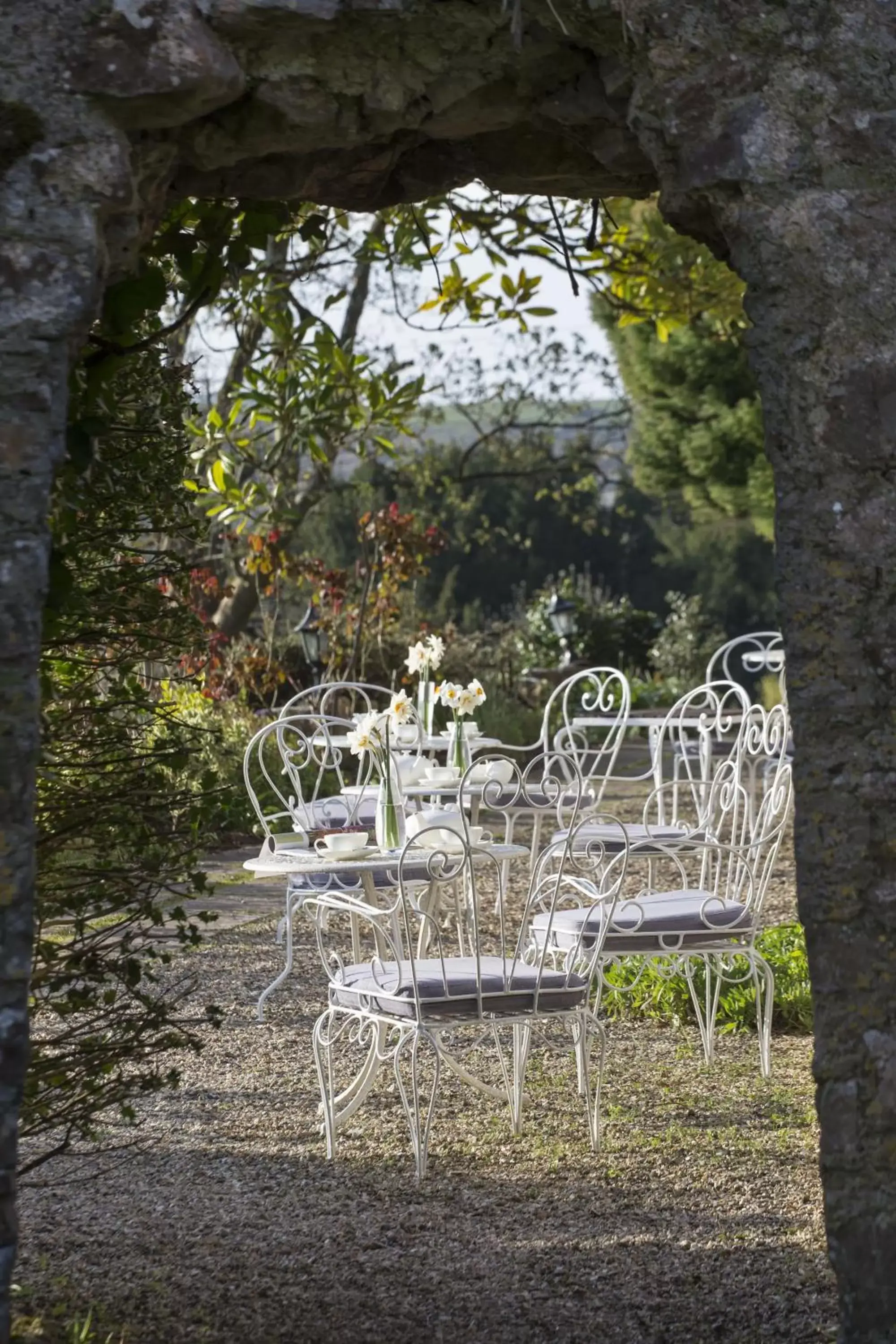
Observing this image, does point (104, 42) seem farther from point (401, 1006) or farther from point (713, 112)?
point (401, 1006)

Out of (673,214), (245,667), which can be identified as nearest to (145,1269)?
(673,214)

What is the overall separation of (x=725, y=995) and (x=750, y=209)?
329 cm

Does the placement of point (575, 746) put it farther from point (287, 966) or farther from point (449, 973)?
point (449, 973)

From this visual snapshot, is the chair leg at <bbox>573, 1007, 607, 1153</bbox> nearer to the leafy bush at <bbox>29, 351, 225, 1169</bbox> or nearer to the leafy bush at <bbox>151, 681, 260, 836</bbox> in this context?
the leafy bush at <bbox>29, 351, 225, 1169</bbox>

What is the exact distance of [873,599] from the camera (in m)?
2.18

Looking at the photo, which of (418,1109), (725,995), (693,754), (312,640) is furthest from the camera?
(312,640)

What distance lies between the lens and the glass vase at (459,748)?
5203 millimetres

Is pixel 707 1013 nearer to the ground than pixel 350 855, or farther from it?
nearer to the ground

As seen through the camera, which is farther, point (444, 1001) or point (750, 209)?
point (444, 1001)

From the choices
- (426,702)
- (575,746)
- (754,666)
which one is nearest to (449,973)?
(426,702)

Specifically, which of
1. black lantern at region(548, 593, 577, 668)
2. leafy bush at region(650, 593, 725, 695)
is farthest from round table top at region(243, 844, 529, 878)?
leafy bush at region(650, 593, 725, 695)

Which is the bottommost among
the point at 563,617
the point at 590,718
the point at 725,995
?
the point at 725,995

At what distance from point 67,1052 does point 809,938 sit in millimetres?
1316

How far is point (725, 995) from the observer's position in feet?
16.4
